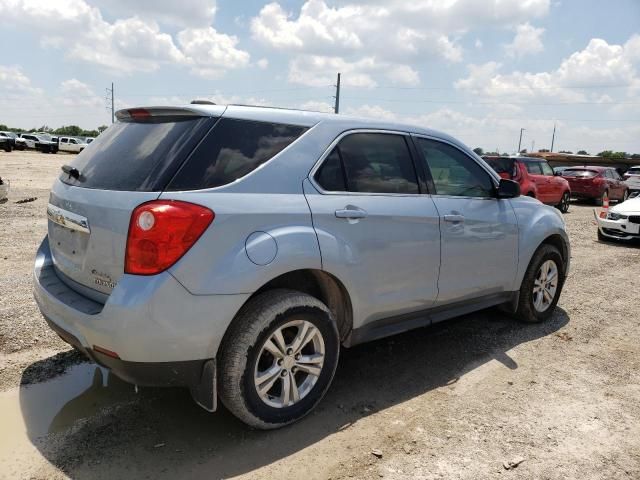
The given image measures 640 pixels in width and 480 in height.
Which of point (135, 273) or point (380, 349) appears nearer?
point (135, 273)

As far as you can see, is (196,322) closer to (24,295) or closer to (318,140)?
(318,140)

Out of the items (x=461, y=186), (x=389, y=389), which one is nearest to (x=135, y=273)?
(x=389, y=389)

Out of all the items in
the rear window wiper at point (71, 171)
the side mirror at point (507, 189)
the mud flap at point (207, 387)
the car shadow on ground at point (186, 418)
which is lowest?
the car shadow on ground at point (186, 418)

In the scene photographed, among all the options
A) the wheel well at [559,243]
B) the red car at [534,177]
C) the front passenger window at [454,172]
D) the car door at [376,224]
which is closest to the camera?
the car door at [376,224]

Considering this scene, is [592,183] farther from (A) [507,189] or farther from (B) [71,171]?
(B) [71,171]

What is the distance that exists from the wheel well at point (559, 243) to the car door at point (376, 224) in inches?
76.5

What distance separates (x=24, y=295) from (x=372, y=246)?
11.8 ft

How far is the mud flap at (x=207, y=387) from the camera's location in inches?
103

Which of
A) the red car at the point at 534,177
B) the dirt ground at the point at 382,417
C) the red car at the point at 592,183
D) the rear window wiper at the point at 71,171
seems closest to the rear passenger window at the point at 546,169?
the red car at the point at 534,177

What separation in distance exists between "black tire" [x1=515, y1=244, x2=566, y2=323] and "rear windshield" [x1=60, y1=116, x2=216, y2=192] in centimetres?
330

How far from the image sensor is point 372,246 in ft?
10.6

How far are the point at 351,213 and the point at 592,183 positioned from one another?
19.3 metres

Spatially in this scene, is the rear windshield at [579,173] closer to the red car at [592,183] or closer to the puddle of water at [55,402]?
the red car at [592,183]

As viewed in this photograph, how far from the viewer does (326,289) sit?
3217 mm
